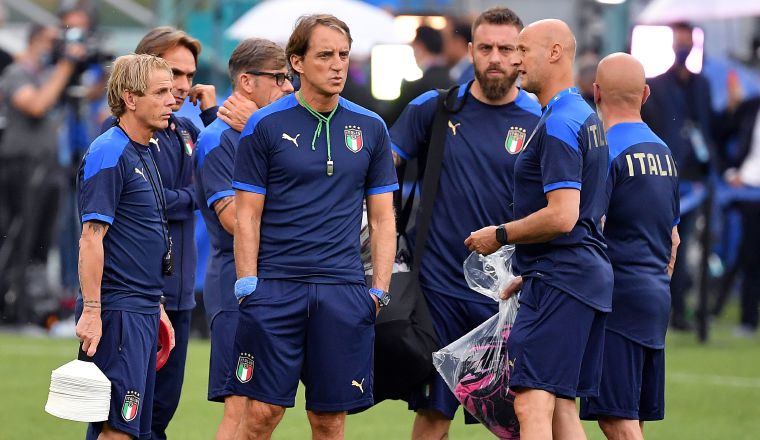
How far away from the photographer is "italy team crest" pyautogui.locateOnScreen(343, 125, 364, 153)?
6.69 meters

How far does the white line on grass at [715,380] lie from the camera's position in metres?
12.2

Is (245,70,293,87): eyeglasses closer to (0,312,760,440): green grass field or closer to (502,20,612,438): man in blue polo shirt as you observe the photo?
(502,20,612,438): man in blue polo shirt

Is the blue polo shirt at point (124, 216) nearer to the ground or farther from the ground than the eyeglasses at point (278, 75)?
nearer to the ground

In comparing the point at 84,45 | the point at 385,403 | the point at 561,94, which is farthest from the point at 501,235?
the point at 84,45

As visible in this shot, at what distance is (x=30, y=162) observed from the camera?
15156 millimetres

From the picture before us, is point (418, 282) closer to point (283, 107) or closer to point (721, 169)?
point (283, 107)

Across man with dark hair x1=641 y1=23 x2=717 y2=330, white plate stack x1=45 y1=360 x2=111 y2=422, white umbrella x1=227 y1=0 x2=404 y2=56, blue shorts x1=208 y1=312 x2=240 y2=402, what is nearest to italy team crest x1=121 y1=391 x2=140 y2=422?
white plate stack x1=45 y1=360 x2=111 y2=422

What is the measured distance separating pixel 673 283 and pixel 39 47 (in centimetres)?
708

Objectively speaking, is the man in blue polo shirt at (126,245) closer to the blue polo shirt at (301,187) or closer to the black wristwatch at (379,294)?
the blue polo shirt at (301,187)

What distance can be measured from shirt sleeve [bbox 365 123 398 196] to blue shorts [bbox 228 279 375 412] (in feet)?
1.69

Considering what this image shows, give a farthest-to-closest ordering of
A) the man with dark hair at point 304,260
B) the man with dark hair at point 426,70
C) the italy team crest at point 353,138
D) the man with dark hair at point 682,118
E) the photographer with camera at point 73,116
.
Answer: the photographer with camera at point 73,116 < the man with dark hair at point 682,118 < the man with dark hair at point 426,70 < the italy team crest at point 353,138 < the man with dark hair at point 304,260

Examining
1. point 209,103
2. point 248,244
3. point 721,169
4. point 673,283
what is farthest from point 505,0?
point 248,244

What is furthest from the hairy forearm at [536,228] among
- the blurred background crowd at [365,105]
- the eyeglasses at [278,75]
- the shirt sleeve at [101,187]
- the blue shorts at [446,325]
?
the blurred background crowd at [365,105]

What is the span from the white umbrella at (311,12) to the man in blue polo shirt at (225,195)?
8904 mm
